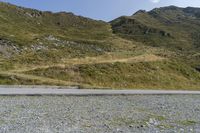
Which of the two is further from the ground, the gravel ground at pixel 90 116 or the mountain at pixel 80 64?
the mountain at pixel 80 64

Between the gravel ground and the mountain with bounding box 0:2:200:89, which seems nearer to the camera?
the gravel ground

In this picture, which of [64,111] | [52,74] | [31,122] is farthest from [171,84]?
[31,122]

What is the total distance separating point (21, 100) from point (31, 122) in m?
8.65

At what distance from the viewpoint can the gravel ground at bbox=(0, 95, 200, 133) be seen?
16.9 meters

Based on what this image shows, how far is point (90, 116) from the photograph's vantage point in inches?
805

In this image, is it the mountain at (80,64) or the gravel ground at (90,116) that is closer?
the gravel ground at (90,116)

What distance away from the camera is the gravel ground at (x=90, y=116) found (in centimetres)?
1686

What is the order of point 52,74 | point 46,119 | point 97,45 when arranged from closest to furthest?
point 46,119 → point 52,74 → point 97,45

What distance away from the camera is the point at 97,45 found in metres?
107

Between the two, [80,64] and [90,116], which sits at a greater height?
[80,64]

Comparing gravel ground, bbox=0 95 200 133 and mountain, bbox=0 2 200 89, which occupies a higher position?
mountain, bbox=0 2 200 89

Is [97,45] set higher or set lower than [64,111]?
higher

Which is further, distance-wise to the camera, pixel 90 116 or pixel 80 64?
pixel 80 64

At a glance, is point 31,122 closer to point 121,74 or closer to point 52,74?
point 52,74
